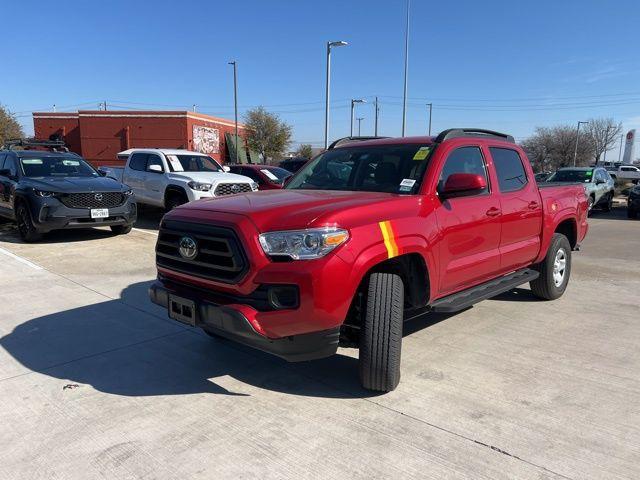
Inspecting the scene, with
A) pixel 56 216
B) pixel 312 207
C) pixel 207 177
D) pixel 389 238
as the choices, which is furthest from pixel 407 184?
pixel 207 177

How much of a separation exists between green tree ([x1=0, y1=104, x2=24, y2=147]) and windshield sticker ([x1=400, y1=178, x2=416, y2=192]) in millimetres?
A: 52841

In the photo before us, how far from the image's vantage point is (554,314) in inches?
219

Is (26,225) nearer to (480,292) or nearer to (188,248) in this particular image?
(188,248)

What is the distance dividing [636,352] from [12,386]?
5104mm

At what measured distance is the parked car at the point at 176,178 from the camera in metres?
11.1

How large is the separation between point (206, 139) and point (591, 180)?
3199cm

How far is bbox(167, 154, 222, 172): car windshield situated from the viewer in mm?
12086

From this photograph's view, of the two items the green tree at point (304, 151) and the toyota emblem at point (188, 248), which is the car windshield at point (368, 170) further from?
the green tree at point (304, 151)

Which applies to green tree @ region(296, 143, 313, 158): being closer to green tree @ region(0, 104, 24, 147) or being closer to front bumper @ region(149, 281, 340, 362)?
green tree @ region(0, 104, 24, 147)

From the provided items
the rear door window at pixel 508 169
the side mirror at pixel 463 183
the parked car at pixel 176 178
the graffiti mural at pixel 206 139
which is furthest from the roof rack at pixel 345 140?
the graffiti mural at pixel 206 139

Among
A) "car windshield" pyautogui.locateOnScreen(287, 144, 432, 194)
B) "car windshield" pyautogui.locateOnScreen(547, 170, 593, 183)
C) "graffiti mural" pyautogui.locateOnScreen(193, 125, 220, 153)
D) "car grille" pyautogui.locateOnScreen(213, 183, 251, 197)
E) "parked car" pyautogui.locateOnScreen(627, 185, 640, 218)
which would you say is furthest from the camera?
"graffiti mural" pyautogui.locateOnScreen(193, 125, 220, 153)

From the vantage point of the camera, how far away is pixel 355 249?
3217 mm

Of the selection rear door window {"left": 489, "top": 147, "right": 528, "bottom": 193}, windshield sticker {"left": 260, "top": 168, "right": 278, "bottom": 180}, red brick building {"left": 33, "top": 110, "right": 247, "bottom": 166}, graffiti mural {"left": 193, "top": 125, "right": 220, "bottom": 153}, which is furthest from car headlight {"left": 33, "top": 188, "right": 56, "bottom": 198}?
graffiti mural {"left": 193, "top": 125, "right": 220, "bottom": 153}

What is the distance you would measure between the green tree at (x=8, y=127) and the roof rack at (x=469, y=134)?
172ft
